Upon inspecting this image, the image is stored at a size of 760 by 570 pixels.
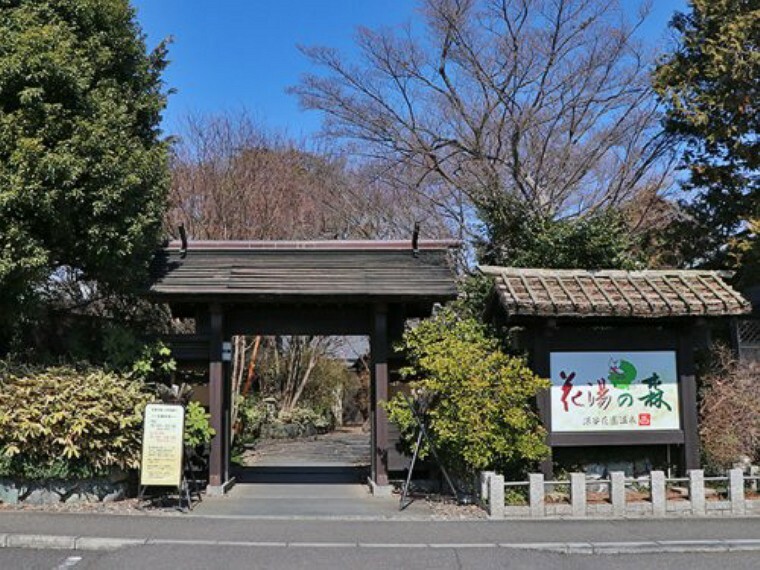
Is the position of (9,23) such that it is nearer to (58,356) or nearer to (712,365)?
(58,356)

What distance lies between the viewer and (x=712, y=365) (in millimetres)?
11578

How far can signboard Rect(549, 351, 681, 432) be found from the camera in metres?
10.6

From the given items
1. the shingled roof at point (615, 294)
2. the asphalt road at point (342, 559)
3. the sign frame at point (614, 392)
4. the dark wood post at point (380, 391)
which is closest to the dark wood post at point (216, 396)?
the dark wood post at point (380, 391)

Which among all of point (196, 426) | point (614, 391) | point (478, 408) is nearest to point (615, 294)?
point (614, 391)

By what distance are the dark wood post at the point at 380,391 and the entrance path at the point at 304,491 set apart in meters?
0.47

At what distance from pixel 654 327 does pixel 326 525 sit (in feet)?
18.7

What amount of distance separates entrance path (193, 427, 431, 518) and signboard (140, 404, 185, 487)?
0.64 meters

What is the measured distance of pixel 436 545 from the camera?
26.3 ft

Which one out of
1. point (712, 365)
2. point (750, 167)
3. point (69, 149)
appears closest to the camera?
point (69, 149)

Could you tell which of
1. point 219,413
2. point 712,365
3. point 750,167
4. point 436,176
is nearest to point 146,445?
point 219,413

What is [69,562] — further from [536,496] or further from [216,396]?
[536,496]

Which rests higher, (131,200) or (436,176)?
(436,176)

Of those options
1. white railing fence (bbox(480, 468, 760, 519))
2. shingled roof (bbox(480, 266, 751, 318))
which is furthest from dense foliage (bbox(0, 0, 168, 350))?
white railing fence (bbox(480, 468, 760, 519))

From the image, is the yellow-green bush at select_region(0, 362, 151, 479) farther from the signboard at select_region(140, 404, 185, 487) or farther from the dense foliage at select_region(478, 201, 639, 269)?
the dense foliage at select_region(478, 201, 639, 269)
